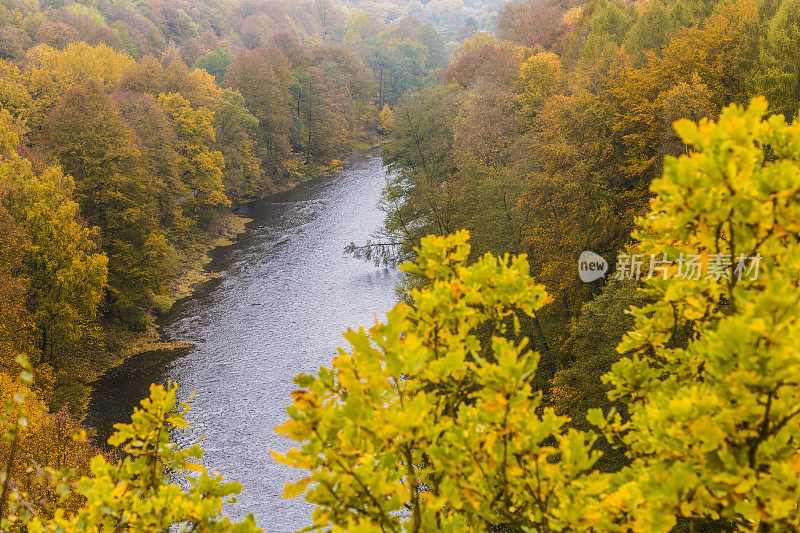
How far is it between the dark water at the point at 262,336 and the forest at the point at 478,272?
4.16ft

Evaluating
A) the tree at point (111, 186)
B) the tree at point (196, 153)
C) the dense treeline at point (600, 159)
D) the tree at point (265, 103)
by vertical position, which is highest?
A: the tree at point (265, 103)

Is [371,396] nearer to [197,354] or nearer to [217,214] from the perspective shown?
[197,354]

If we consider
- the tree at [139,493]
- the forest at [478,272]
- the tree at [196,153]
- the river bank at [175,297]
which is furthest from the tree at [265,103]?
the tree at [139,493]

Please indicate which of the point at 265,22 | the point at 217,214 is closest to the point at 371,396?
the point at 217,214

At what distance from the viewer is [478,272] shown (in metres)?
3.94

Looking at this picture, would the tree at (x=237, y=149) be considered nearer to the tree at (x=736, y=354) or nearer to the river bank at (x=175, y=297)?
the river bank at (x=175, y=297)

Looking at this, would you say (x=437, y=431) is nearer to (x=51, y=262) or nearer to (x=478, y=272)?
(x=478, y=272)

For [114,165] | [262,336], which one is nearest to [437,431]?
[262,336]

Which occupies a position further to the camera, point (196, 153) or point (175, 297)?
point (196, 153)

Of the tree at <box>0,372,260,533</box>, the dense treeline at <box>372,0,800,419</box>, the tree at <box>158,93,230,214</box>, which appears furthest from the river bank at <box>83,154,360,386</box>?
the tree at <box>0,372,260,533</box>

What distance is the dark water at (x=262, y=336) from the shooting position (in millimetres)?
18766

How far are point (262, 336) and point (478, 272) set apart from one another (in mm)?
24071

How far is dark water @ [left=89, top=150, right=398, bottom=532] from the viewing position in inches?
739

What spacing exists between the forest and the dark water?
4.16 ft
